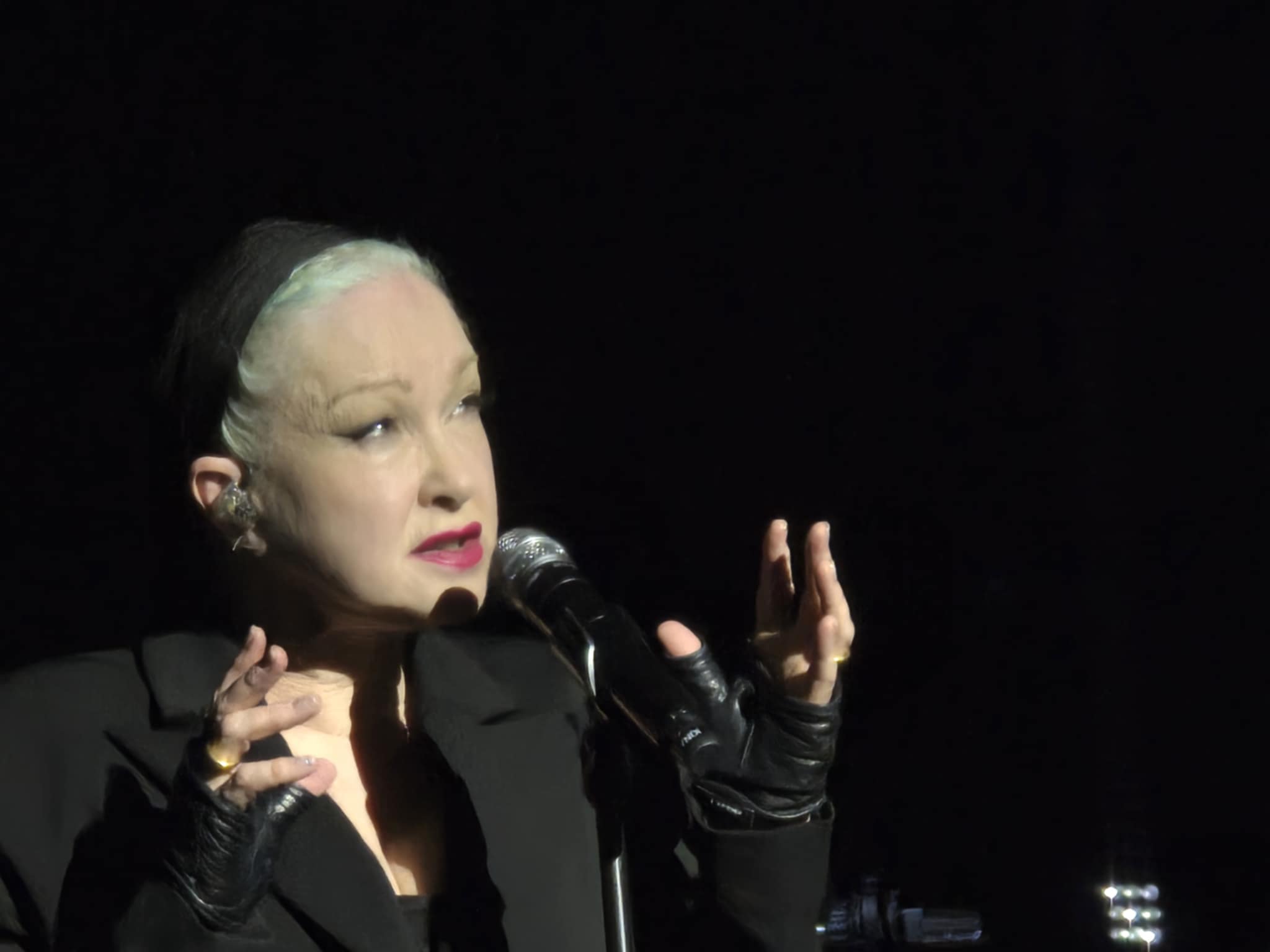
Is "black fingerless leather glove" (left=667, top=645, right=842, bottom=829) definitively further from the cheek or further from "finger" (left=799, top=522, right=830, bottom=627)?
the cheek

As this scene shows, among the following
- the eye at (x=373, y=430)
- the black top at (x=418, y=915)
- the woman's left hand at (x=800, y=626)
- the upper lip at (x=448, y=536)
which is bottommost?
the black top at (x=418, y=915)

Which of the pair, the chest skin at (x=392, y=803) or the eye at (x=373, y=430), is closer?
the eye at (x=373, y=430)

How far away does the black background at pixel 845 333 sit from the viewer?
2.42m

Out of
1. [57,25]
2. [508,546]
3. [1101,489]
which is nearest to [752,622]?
[1101,489]

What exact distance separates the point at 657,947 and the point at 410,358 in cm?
86

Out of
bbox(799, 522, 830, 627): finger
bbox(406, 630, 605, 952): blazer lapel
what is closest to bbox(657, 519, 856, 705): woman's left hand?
bbox(799, 522, 830, 627): finger

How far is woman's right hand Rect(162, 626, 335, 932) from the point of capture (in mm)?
1577

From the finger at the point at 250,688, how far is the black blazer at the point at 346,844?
0.20m

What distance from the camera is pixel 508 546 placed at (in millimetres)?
1823

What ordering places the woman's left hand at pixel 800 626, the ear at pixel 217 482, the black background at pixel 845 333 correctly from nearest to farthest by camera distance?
the woman's left hand at pixel 800 626, the ear at pixel 217 482, the black background at pixel 845 333

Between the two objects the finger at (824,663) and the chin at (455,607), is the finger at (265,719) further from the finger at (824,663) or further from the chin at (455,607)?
the finger at (824,663)

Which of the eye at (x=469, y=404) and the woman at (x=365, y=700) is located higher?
the eye at (x=469, y=404)

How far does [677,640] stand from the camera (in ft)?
5.85

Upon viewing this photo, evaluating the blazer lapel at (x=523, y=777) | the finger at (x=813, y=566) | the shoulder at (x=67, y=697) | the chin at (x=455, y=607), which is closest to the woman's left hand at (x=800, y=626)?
the finger at (x=813, y=566)
